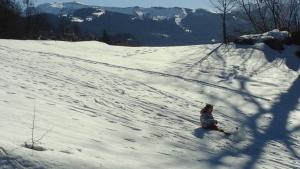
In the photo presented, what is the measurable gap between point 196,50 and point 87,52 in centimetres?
512

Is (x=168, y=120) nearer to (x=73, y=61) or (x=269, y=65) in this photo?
(x=73, y=61)

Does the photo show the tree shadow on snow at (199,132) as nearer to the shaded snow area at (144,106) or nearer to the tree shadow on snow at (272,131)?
the shaded snow area at (144,106)

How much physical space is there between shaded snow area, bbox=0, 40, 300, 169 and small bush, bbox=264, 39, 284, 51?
341mm

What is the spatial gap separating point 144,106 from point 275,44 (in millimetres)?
12060

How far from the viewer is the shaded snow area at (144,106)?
23.4 ft

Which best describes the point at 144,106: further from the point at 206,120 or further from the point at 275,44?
the point at 275,44

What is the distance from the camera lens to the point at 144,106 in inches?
501

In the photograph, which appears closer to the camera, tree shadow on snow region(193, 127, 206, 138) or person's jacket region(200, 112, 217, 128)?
tree shadow on snow region(193, 127, 206, 138)

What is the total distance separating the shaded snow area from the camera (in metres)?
7.13

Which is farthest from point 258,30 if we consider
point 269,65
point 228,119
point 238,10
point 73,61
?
point 228,119

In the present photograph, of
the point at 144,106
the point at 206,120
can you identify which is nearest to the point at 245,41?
the point at 144,106

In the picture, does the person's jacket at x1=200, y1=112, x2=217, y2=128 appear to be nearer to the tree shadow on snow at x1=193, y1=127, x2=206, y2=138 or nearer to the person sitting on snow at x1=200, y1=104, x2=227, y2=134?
the person sitting on snow at x1=200, y1=104, x2=227, y2=134

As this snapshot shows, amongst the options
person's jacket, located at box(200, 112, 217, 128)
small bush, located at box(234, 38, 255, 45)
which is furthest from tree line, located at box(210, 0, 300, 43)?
person's jacket, located at box(200, 112, 217, 128)

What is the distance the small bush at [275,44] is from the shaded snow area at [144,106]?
34 centimetres
